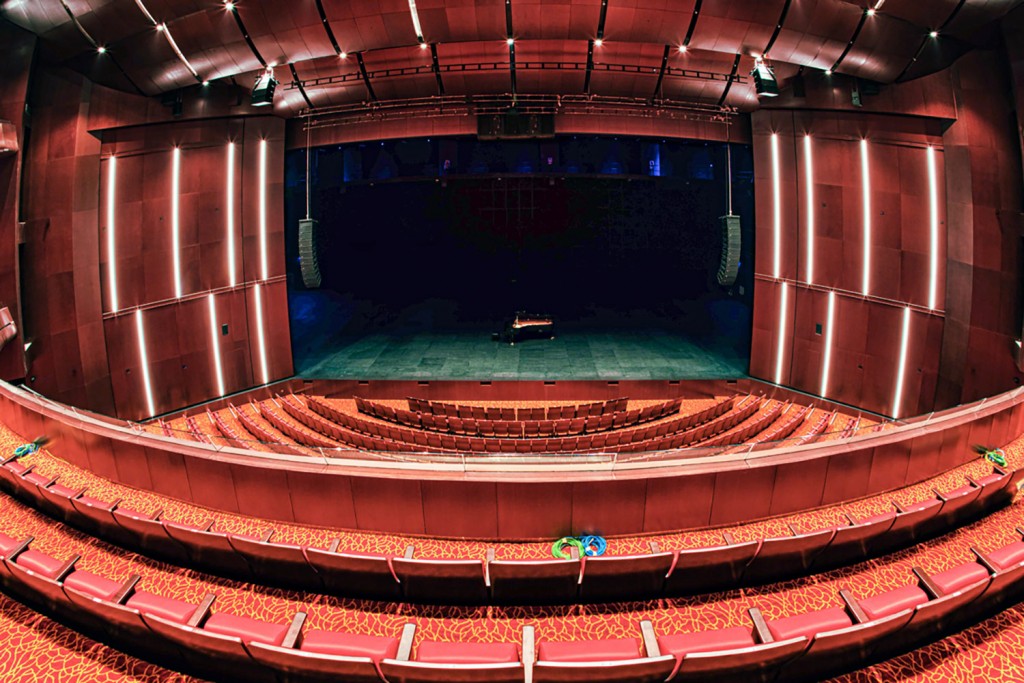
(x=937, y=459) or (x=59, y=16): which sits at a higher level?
(x=59, y=16)

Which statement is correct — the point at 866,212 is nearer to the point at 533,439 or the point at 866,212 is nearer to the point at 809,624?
the point at 533,439

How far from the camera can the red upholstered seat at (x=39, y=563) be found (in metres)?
4.18

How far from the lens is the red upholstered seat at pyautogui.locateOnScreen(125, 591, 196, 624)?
150 inches

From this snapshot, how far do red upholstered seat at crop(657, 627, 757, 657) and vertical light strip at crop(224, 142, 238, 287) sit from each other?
12.8 m

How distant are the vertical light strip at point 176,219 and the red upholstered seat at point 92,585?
9454 mm

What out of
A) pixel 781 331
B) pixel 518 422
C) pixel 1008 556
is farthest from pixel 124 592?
pixel 781 331

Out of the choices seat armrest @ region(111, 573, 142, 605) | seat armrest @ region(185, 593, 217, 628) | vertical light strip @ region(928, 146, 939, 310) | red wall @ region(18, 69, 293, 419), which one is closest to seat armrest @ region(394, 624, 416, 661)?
seat armrest @ region(185, 593, 217, 628)

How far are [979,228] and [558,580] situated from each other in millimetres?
10833

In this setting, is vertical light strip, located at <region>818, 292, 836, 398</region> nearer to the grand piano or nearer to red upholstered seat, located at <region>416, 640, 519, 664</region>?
the grand piano

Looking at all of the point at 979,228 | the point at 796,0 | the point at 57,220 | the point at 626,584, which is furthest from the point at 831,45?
the point at 57,220

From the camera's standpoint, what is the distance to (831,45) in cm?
888

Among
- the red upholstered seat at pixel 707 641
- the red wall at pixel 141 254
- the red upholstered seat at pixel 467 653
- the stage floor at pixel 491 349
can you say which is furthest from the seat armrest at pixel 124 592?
the red wall at pixel 141 254

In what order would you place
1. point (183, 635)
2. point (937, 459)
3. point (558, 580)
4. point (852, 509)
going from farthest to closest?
1. point (937, 459)
2. point (852, 509)
3. point (558, 580)
4. point (183, 635)

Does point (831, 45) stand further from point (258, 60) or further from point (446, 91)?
point (258, 60)
